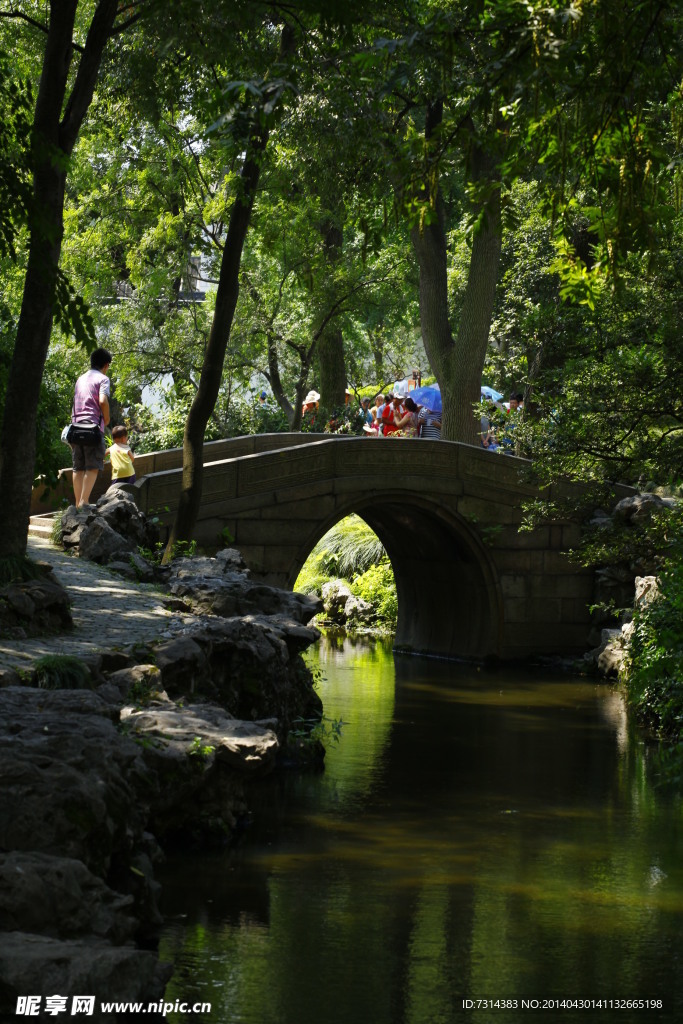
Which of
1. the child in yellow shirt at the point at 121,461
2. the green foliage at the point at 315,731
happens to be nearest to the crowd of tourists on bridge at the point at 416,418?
the child in yellow shirt at the point at 121,461

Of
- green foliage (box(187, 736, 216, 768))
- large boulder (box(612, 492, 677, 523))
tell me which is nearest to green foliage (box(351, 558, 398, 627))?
large boulder (box(612, 492, 677, 523))

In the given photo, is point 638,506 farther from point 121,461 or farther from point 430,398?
point 121,461

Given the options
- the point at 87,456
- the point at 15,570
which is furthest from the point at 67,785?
the point at 87,456

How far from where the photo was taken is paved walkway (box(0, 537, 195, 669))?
379 inches

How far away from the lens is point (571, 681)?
62.6 ft

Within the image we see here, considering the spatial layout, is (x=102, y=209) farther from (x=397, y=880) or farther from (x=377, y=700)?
(x=397, y=880)

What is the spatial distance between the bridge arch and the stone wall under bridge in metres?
0.02

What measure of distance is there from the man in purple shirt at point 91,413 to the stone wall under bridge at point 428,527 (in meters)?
1.09

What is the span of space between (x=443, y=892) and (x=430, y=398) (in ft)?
52.1

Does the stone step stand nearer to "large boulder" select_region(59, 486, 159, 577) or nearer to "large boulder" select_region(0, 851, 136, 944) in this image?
"large boulder" select_region(59, 486, 159, 577)

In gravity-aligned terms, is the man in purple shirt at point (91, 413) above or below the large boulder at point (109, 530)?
above

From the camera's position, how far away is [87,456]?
1555 cm

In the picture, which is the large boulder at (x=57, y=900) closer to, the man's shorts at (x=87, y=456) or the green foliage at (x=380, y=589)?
the man's shorts at (x=87, y=456)

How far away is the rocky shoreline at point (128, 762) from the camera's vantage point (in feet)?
17.9
